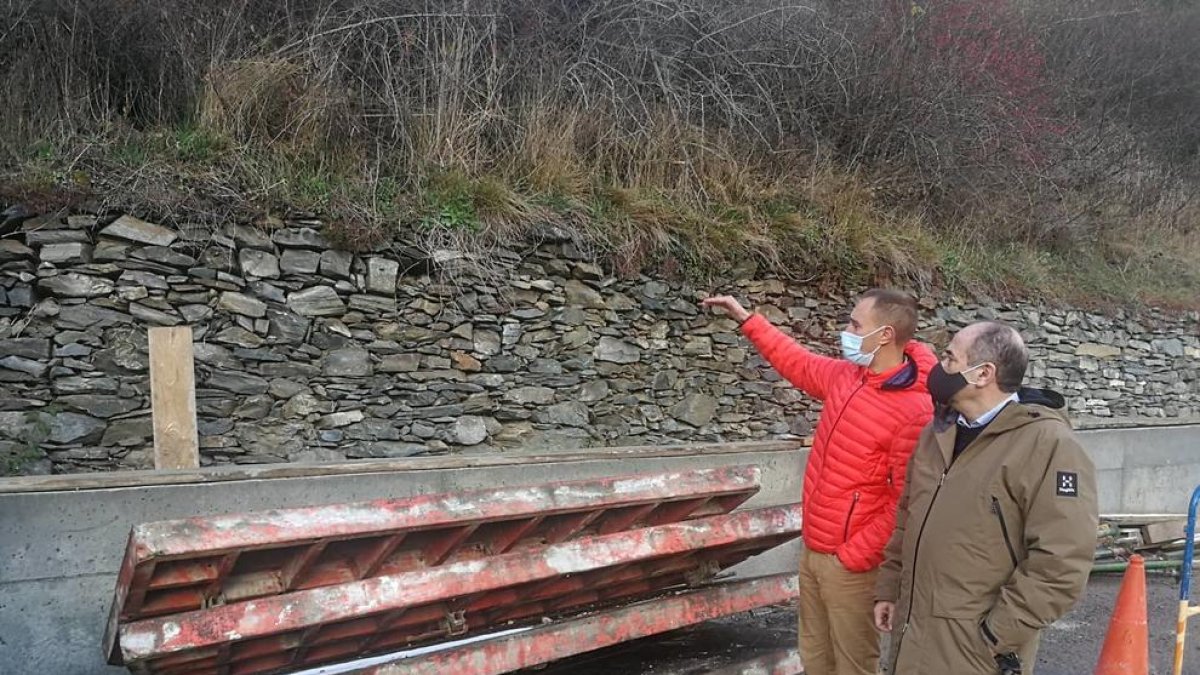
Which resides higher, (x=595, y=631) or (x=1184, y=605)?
(x=1184, y=605)

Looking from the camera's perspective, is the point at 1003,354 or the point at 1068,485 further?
the point at 1003,354

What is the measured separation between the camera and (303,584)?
3.48 meters

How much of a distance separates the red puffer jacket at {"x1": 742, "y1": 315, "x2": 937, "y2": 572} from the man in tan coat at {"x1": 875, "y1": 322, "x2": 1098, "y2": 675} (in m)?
0.27

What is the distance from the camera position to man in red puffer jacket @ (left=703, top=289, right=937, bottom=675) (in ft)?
10.9

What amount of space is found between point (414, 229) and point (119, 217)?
1893 mm

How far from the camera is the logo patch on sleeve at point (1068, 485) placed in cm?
255

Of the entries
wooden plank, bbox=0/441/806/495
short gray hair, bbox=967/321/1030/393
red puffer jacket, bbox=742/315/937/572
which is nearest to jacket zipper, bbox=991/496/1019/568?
short gray hair, bbox=967/321/1030/393

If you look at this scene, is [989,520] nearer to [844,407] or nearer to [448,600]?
[844,407]

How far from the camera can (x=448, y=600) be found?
378 cm

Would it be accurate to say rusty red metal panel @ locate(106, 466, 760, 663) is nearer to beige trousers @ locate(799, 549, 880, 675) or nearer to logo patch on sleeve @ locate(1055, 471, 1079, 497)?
beige trousers @ locate(799, 549, 880, 675)

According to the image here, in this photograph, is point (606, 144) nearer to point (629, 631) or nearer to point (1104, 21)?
point (629, 631)

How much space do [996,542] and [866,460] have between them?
0.73 m

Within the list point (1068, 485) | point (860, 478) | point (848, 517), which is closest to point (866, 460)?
point (860, 478)

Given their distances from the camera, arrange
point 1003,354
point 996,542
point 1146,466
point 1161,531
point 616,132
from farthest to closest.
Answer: point 1146,466 → point 616,132 → point 1161,531 → point 1003,354 → point 996,542
